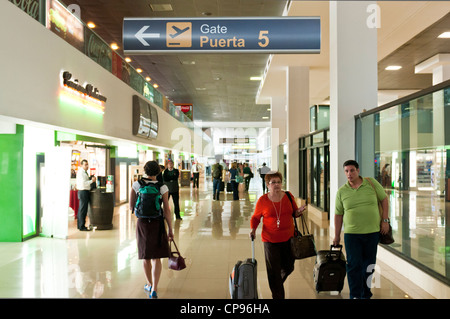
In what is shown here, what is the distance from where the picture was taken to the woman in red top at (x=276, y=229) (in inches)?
159

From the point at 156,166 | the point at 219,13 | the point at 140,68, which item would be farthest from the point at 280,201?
the point at 140,68

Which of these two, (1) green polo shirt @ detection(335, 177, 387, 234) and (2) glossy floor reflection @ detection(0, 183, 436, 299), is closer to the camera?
(1) green polo shirt @ detection(335, 177, 387, 234)

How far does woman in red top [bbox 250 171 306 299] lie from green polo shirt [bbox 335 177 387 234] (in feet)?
1.79

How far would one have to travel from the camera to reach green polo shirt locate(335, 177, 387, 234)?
13.5 ft

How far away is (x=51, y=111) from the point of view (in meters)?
7.02

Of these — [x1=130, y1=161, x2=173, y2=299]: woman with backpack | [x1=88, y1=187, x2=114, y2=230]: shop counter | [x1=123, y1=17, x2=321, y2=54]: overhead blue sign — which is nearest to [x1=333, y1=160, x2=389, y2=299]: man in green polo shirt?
[x1=130, y1=161, x2=173, y2=299]: woman with backpack

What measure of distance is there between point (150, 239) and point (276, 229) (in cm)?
149

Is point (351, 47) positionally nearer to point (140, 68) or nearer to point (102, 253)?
point (102, 253)

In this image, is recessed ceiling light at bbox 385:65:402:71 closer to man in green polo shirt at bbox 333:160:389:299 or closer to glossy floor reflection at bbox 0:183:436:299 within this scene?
glossy floor reflection at bbox 0:183:436:299

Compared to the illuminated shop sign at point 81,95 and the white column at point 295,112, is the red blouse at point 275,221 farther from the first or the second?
the white column at point 295,112

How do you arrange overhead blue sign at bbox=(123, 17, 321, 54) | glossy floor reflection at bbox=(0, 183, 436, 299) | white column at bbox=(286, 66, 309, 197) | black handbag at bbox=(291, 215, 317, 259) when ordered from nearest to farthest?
black handbag at bbox=(291, 215, 317, 259), glossy floor reflection at bbox=(0, 183, 436, 299), overhead blue sign at bbox=(123, 17, 321, 54), white column at bbox=(286, 66, 309, 197)

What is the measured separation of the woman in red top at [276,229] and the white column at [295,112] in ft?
35.5

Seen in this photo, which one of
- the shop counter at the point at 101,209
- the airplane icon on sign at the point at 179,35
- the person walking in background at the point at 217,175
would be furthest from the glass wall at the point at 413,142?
the person walking in background at the point at 217,175

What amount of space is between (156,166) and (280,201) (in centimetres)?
156
